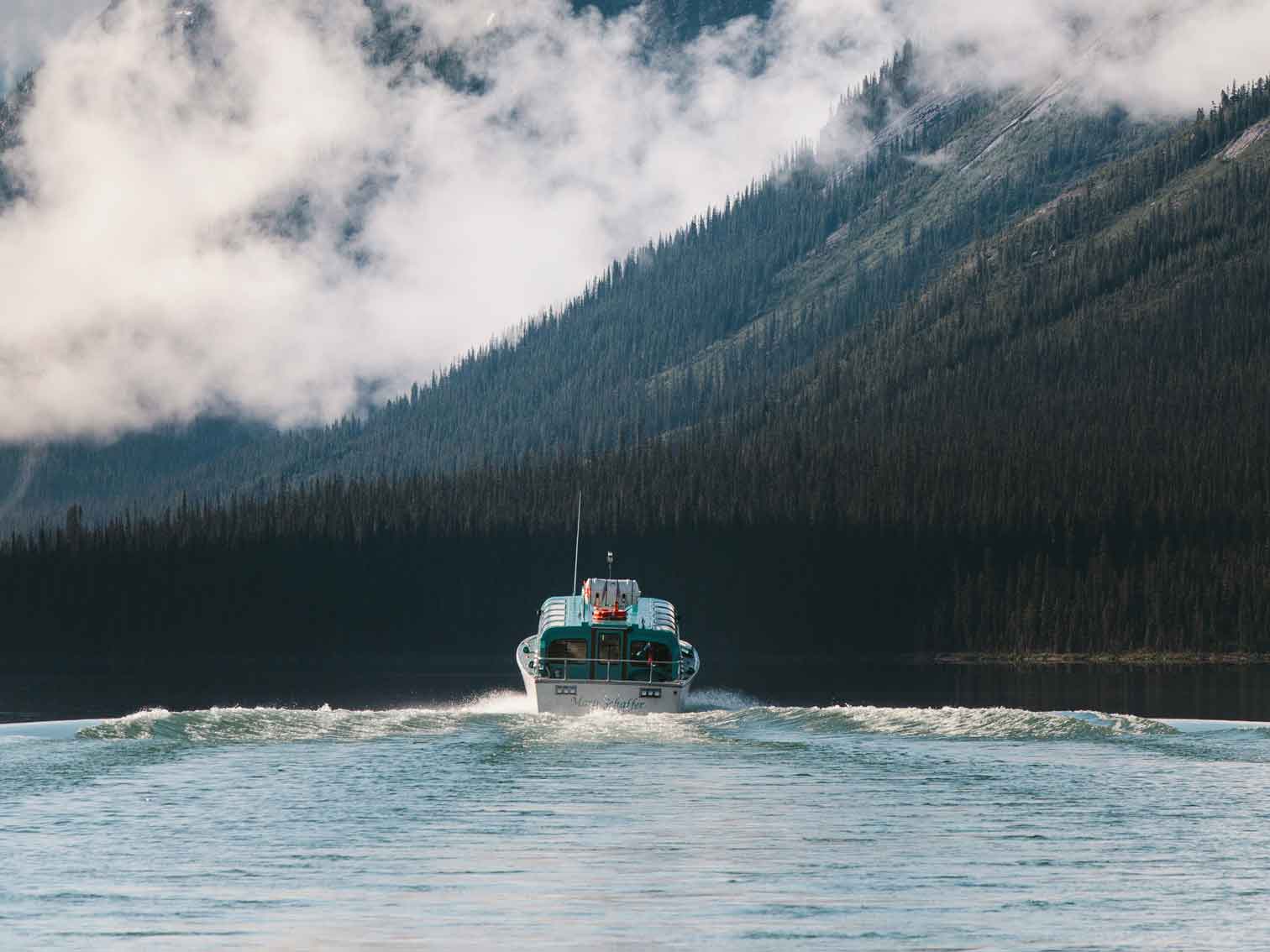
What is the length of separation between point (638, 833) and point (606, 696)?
126 ft

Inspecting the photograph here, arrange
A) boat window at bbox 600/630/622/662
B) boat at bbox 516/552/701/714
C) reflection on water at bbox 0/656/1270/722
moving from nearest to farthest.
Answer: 1. boat at bbox 516/552/701/714
2. boat window at bbox 600/630/622/662
3. reflection on water at bbox 0/656/1270/722

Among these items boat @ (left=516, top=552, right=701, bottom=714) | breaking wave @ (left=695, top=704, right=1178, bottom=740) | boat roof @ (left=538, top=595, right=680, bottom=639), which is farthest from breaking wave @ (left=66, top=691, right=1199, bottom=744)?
boat roof @ (left=538, top=595, right=680, bottom=639)

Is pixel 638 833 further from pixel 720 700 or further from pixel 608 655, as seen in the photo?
pixel 720 700

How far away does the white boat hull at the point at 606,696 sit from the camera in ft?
305

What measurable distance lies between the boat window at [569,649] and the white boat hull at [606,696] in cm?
161

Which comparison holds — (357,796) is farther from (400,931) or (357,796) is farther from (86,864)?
(400,931)

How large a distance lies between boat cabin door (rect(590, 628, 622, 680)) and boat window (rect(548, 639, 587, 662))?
2.62 feet

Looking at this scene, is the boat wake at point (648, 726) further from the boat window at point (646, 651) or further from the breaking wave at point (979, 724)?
the boat window at point (646, 651)

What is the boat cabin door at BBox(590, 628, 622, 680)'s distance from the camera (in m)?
→ 93.9

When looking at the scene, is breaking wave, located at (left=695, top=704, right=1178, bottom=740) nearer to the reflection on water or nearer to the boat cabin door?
the boat cabin door

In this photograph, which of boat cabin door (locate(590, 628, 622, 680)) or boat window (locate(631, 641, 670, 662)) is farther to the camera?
boat window (locate(631, 641, 670, 662))

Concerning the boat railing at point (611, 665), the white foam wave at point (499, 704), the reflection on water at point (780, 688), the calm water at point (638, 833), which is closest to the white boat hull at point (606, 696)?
the boat railing at point (611, 665)

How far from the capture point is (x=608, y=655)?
94.3 metres

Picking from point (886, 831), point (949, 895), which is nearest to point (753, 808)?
point (886, 831)
